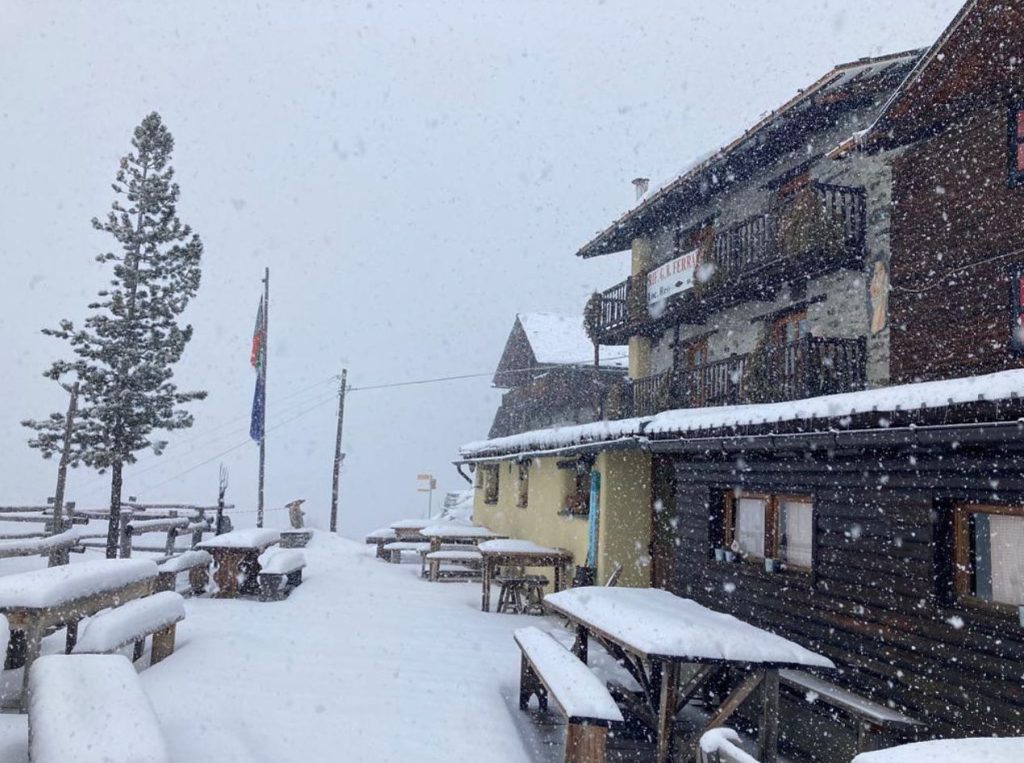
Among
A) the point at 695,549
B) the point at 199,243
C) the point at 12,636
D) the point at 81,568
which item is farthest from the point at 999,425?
the point at 199,243

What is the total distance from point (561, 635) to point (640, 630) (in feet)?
18.1

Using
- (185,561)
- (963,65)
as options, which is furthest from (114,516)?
(963,65)

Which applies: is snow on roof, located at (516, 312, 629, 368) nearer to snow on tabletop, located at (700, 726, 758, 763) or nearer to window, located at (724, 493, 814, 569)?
window, located at (724, 493, 814, 569)

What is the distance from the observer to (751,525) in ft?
29.4

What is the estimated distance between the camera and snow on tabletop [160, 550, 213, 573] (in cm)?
1132

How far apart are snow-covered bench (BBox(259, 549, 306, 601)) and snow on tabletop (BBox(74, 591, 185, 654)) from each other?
14.9ft

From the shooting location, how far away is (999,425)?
15.9 ft

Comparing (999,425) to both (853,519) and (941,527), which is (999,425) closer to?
(941,527)

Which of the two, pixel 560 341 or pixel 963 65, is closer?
pixel 963 65

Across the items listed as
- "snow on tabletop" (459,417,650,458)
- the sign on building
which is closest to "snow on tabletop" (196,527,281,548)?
"snow on tabletop" (459,417,650,458)

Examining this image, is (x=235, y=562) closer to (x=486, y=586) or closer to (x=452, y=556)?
(x=486, y=586)

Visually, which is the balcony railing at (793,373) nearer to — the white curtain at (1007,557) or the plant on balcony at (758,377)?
the plant on balcony at (758,377)

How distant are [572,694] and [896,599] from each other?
287 cm

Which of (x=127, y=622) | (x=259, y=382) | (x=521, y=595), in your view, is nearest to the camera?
(x=127, y=622)
